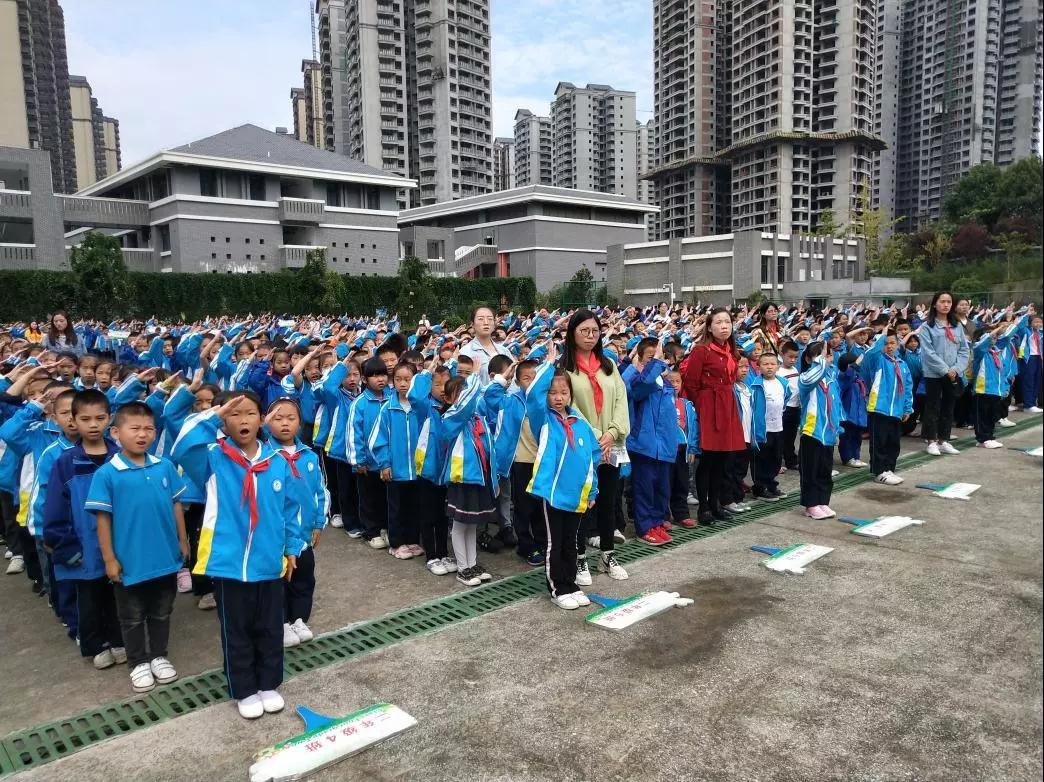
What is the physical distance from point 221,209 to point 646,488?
38308 mm

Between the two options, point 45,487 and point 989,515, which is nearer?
point 45,487

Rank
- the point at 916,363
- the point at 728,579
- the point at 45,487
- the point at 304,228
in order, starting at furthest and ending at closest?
the point at 304,228
the point at 916,363
the point at 728,579
the point at 45,487

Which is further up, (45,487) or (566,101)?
(566,101)

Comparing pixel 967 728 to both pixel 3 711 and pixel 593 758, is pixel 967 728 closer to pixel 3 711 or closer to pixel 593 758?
pixel 593 758

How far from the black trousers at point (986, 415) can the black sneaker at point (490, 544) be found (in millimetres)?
6359

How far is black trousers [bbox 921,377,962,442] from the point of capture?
836 centimetres

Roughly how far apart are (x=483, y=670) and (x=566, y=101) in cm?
11627

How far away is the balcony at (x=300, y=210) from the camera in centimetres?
4028

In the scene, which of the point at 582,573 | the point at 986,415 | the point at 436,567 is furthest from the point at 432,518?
the point at 986,415

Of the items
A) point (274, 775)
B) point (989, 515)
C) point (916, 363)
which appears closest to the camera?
point (274, 775)

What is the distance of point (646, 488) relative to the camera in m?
5.75

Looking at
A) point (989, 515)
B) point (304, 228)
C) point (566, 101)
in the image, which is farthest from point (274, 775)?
point (566, 101)

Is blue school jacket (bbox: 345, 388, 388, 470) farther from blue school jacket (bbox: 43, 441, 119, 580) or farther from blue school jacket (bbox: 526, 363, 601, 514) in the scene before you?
blue school jacket (bbox: 43, 441, 119, 580)

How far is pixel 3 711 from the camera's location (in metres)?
3.47
